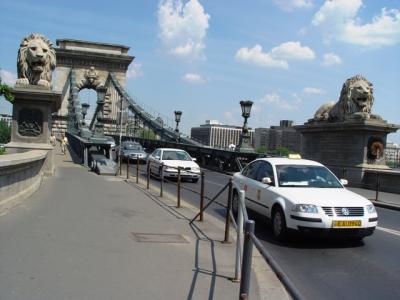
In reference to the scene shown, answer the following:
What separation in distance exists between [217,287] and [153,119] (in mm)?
50270

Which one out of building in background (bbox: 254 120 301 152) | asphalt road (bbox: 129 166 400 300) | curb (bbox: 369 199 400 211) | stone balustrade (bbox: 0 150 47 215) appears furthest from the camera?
building in background (bbox: 254 120 301 152)

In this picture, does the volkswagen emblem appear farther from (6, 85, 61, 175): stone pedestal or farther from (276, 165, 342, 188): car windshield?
(6, 85, 61, 175): stone pedestal

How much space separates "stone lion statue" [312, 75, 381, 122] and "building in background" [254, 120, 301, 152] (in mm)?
22624

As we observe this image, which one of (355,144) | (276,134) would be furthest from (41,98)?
(276,134)

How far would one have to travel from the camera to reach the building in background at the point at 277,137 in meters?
49.3

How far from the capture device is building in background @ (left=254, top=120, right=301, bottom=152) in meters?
49.3

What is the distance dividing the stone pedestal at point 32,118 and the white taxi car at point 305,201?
767cm

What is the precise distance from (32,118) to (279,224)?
977 cm

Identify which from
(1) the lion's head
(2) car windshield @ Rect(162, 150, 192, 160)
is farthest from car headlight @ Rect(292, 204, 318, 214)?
(1) the lion's head

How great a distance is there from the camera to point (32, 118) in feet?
52.4

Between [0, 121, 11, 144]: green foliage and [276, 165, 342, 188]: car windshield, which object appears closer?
[276, 165, 342, 188]: car windshield

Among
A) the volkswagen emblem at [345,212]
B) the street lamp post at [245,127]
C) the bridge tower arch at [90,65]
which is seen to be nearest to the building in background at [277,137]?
the street lamp post at [245,127]

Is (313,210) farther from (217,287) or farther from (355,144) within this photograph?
(355,144)

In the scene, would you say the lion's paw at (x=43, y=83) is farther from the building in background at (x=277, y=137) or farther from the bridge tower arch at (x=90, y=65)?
the bridge tower arch at (x=90, y=65)
